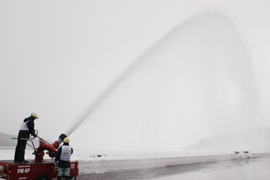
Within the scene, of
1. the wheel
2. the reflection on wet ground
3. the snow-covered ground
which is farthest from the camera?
the snow-covered ground

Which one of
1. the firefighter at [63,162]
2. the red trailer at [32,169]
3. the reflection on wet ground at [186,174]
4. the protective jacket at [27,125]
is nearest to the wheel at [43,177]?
the red trailer at [32,169]

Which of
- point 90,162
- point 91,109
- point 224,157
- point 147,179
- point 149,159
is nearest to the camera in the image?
point 147,179

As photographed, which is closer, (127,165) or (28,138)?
(28,138)

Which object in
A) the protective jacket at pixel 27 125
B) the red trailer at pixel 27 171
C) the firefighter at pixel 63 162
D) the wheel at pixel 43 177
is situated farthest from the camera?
the protective jacket at pixel 27 125

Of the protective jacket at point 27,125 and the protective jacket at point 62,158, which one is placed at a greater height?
the protective jacket at point 27,125

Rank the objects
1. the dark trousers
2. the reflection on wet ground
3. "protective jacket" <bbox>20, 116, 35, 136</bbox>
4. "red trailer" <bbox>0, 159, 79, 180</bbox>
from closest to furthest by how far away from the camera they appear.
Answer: "red trailer" <bbox>0, 159, 79, 180</bbox>
the dark trousers
"protective jacket" <bbox>20, 116, 35, 136</bbox>
the reflection on wet ground

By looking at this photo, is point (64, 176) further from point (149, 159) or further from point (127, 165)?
point (149, 159)

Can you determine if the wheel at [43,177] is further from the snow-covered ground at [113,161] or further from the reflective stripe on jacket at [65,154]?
the snow-covered ground at [113,161]

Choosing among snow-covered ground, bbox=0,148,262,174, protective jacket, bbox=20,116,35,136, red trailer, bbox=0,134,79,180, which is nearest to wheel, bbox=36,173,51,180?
red trailer, bbox=0,134,79,180

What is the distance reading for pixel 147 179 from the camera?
25.5ft

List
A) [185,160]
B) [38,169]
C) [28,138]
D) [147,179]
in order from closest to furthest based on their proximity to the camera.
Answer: [38,169] < [28,138] < [147,179] < [185,160]

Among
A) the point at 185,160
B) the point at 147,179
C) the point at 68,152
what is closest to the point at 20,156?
the point at 68,152

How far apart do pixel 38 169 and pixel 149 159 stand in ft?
25.7

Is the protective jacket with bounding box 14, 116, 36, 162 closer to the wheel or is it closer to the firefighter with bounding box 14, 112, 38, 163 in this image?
the firefighter with bounding box 14, 112, 38, 163
